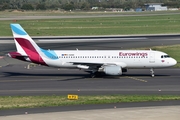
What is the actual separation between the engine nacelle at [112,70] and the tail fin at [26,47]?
796 cm

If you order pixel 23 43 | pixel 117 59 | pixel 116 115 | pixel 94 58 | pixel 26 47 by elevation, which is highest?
pixel 23 43

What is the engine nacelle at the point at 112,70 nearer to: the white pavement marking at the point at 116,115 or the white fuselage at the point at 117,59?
the white fuselage at the point at 117,59

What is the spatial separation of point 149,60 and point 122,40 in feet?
149

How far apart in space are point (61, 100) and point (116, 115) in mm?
8267

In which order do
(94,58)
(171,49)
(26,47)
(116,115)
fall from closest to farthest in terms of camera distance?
(116,115)
(94,58)
(26,47)
(171,49)

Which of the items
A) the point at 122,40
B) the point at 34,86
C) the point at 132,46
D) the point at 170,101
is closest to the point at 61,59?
the point at 34,86

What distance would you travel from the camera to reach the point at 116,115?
34.7 m

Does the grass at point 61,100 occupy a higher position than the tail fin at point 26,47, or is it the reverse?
the tail fin at point 26,47

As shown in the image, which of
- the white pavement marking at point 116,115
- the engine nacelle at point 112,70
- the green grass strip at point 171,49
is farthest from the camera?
the green grass strip at point 171,49

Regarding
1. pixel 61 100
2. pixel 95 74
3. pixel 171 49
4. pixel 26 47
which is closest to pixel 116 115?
pixel 61 100

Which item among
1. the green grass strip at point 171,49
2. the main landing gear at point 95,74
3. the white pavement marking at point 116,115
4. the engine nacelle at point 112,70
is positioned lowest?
the green grass strip at point 171,49

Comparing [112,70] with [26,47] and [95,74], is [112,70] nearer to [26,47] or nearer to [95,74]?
[95,74]

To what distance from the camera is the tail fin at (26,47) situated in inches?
2235

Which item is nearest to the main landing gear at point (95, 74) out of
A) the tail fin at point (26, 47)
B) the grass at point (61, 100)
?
the tail fin at point (26, 47)
